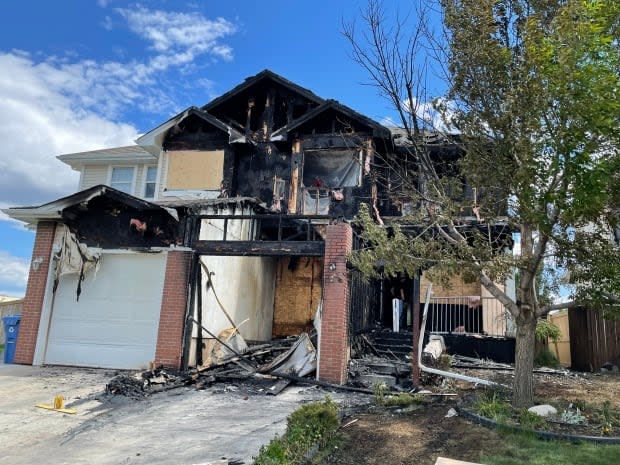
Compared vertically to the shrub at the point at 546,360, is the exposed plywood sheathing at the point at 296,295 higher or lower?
higher

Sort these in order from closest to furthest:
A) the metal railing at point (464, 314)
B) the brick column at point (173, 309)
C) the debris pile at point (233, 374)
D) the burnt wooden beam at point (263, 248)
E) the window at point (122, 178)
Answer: the debris pile at point (233, 374), the burnt wooden beam at point (263, 248), the brick column at point (173, 309), the metal railing at point (464, 314), the window at point (122, 178)

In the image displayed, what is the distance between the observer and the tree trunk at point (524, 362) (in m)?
6.45

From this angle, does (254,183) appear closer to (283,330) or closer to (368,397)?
(283,330)

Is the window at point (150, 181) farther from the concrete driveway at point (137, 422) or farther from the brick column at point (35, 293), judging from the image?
the concrete driveway at point (137, 422)

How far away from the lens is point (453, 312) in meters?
16.1

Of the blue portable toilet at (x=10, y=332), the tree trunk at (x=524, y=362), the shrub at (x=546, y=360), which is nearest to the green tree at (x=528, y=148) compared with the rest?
the tree trunk at (x=524, y=362)

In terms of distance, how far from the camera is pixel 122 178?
17.6 meters

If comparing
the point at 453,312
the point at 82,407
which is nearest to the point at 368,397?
the point at 82,407

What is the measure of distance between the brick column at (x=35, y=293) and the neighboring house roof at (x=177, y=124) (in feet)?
16.0

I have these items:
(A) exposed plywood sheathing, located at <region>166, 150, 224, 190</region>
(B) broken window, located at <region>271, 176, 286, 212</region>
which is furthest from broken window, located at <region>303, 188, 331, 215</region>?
(A) exposed plywood sheathing, located at <region>166, 150, 224, 190</region>

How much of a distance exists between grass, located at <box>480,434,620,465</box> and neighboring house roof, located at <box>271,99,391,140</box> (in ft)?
35.2

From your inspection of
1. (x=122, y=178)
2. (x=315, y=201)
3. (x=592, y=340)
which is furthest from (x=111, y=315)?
(x=592, y=340)

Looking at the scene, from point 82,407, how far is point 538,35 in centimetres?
815

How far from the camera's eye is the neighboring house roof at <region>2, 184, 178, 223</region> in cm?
1082
